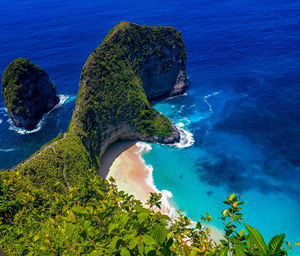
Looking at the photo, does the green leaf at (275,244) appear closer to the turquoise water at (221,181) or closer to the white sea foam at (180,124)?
the turquoise water at (221,181)

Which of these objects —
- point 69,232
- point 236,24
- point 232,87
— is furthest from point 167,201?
point 236,24

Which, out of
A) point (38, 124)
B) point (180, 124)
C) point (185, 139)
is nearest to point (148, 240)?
point (185, 139)

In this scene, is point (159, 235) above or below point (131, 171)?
above

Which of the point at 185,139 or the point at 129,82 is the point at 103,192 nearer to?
the point at 185,139

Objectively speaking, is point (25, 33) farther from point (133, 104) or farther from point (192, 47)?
point (133, 104)

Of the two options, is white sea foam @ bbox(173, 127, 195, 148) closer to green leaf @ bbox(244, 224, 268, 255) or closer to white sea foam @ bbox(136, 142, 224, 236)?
white sea foam @ bbox(136, 142, 224, 236)

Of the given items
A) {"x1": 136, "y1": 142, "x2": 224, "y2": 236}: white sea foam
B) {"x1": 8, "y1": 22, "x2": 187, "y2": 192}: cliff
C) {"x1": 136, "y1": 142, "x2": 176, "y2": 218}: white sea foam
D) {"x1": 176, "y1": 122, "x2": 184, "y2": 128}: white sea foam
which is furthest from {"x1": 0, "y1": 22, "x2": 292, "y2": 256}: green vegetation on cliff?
{"x1": 176, "y1": 122, "x2": 184, "y2": 128}: white sea foam
